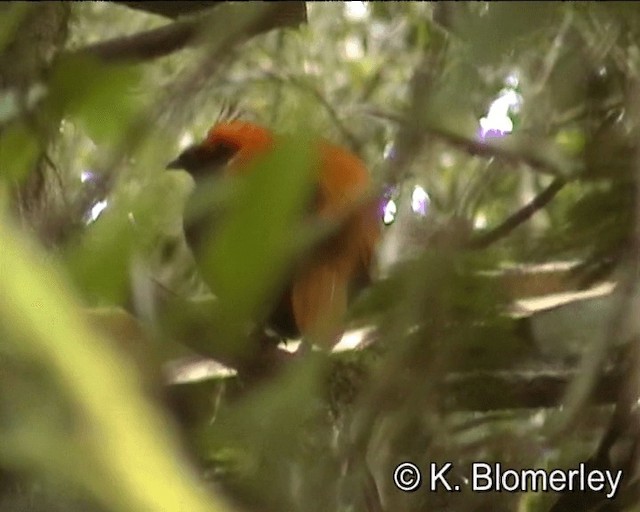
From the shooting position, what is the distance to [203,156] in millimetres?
528

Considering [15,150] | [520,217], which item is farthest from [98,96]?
[520,217]

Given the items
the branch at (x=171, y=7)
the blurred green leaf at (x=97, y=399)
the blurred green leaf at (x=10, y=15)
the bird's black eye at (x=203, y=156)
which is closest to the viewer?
the blurred green leaf at (x=97, y=399)

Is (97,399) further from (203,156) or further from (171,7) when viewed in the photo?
(203,156)

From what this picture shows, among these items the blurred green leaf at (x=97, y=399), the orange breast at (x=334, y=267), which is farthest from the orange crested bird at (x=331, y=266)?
the blurred green leaf at (x=97, y=399)

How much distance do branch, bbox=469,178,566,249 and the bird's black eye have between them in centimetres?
20

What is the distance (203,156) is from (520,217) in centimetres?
26

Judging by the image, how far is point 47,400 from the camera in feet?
0.51

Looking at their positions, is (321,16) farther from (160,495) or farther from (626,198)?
(160,495)

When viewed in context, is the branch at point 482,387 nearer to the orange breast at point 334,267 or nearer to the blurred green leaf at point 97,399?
the orange breast at point 334,267

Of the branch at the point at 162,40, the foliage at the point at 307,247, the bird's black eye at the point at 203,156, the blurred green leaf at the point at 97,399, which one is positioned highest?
the bird's black eye at the point at 203,156

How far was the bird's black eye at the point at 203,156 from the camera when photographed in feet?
1.60

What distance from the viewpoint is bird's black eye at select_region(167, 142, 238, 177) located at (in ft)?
1.60

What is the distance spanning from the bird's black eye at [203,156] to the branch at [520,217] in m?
0.20

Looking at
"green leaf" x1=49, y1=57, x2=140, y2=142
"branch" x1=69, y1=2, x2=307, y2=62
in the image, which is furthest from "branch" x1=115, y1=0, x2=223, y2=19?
"green leaf" x1=49, y1=57, x2=140, y2=142
